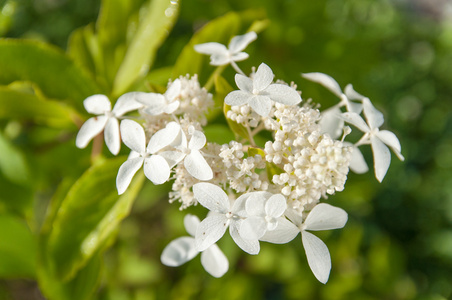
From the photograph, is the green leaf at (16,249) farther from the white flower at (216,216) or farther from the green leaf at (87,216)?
the white flower at (216,216)

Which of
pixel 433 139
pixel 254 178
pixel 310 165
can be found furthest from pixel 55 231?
pixel 433 139

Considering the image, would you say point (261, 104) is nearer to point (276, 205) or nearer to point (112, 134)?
point (276, 205)

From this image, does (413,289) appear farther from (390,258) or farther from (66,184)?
(66,184)

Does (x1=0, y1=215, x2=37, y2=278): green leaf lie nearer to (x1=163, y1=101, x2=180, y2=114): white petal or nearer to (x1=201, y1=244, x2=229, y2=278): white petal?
(x1=201, y1=244, x2=229, y2=278): white petal

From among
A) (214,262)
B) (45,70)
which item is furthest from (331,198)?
(45,70)

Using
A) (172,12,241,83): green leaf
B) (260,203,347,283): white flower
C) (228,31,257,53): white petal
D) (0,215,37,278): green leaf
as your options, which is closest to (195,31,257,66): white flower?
(228,31,257,53): white petal

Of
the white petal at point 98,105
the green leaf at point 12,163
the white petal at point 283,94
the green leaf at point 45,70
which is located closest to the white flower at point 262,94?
the white petal at point 283,94
